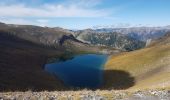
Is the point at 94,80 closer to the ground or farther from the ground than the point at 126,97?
closer to the ground

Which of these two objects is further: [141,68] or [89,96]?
[141,68]

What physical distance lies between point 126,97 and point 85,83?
251ft

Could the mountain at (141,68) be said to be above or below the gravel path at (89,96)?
below

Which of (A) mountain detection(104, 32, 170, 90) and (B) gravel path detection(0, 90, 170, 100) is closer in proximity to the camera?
(B) gravel path detection(0, 90, 170, 100)

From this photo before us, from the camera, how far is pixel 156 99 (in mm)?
26688

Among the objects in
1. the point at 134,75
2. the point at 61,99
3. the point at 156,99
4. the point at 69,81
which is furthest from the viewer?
the point at 69,81

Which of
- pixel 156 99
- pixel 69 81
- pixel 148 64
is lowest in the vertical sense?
pixel 69 81

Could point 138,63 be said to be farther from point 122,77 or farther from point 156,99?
point 156,99

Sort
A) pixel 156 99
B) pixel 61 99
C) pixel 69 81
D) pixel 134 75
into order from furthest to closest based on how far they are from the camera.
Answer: pixel 69 81 → pixel 134 75 → pixel 156 99 → pixel 61 99

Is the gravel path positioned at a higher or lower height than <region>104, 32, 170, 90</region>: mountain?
higher

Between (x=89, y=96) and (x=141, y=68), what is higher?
(x=89, y=96)

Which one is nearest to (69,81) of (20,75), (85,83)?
(85,83)

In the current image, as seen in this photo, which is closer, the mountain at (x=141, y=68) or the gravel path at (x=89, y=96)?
the gravel path at (x=89, y=96)

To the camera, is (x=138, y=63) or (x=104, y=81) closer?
(x=104, y=81)
